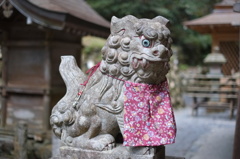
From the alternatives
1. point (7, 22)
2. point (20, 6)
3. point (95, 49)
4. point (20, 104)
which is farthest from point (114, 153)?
point (95, 49)

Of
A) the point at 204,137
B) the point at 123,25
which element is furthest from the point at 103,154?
the point at 204,137

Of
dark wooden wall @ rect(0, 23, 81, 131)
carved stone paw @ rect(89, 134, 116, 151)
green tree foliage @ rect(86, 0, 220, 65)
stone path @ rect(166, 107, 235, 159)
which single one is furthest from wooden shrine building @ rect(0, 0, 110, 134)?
green tree foliage @ rect(86, 0, 220, 65)

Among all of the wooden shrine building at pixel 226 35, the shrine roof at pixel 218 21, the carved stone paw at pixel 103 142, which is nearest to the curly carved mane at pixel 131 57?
the carved stone paw at pixel 103 142

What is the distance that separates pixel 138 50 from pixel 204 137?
4.28 meters

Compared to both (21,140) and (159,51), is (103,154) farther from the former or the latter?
(21,140)

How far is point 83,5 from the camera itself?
327 inches

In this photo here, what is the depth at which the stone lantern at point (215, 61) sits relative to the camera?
9.52 m

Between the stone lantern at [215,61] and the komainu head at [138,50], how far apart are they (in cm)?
722

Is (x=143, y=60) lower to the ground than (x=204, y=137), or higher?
higher

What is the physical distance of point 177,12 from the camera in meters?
15.3

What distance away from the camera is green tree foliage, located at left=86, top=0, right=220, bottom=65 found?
14305 millimetres

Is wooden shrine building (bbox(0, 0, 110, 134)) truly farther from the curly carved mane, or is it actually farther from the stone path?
the curly carved mane

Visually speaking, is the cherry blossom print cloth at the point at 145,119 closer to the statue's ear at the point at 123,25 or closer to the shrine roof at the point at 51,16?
the statue's ear at the point at 123,25

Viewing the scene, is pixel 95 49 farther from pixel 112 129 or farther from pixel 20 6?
pixel 112 129
